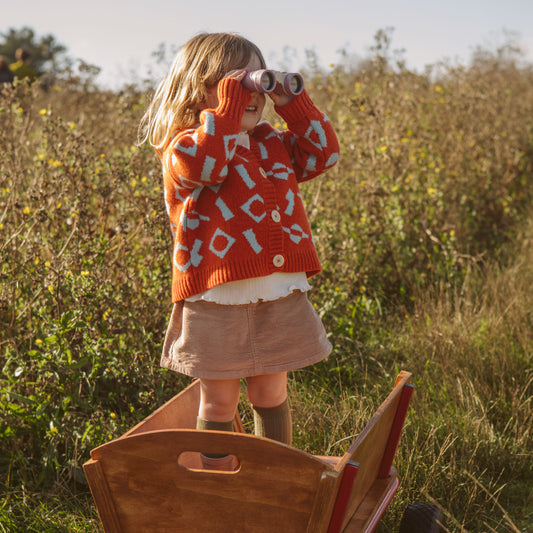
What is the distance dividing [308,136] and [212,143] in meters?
0.38

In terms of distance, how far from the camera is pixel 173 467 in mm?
1528

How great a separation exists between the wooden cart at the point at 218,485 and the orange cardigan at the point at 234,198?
0.52m

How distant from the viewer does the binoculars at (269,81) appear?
1.78 m

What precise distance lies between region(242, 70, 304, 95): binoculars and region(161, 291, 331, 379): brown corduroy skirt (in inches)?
24.2

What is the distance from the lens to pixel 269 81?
5.93 feet

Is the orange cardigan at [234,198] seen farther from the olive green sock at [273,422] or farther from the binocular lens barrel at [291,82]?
the olive green sock at [273,422]

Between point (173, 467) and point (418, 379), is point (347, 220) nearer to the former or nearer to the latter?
point (418, 379)

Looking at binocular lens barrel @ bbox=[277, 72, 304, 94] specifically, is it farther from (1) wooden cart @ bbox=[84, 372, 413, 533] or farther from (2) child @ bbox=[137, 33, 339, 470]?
(1) wooden cart @ bbox=[84, 372, 413, 533]

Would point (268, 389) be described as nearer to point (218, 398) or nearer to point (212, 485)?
point (218, 398)

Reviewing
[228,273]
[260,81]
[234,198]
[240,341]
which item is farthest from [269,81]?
[240,341]

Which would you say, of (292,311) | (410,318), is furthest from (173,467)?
(410,318)

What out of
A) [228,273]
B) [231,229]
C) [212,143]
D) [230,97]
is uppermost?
[230,97]

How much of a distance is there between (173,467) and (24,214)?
5.39 ft

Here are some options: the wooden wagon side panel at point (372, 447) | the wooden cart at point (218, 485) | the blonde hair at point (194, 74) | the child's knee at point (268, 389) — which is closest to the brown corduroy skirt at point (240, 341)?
the child's knee at point (268, 389)
